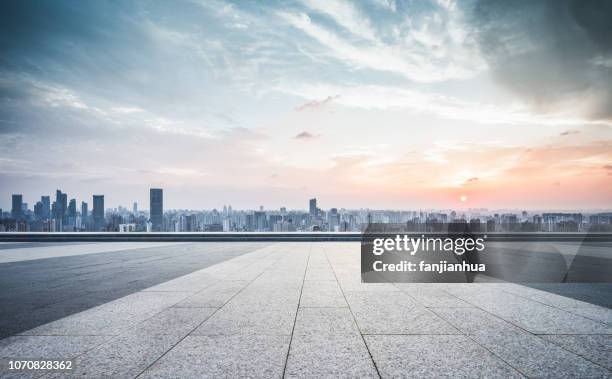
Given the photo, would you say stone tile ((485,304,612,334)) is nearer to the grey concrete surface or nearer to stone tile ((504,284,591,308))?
stone tile ((504,284,591,308))

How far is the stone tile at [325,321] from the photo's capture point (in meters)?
5.98

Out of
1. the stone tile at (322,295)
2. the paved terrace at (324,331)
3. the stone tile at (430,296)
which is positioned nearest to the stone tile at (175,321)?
the paved terrace at (324,331)

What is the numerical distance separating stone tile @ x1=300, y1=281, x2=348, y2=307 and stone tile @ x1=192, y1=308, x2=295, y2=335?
3.42 ft

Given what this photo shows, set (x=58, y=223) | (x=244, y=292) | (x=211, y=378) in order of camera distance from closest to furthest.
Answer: (x=211, y=378), (x=244, y=292), (x=58, y=223)

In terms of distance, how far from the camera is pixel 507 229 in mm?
31469

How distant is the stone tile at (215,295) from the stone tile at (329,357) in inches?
119

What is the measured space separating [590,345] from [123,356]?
7115 mm

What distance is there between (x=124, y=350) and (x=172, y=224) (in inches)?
5264

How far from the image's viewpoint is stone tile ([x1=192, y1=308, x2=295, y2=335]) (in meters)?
5.91

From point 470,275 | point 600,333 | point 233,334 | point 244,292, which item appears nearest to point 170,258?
point 244,292

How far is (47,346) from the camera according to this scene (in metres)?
5.21

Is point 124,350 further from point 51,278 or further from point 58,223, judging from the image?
point 58,223

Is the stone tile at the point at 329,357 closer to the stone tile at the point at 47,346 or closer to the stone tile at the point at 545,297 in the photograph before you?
the stone tile at the point at 47,346
